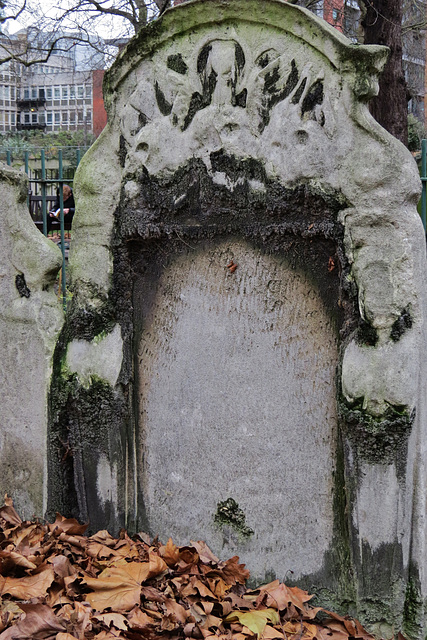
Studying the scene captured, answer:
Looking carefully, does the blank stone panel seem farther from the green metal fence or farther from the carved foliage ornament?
the green metal fence

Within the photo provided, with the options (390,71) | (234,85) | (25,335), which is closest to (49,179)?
(390,71)

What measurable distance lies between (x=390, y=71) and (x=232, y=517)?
20.0 ft

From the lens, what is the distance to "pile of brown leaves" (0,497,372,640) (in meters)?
1.91

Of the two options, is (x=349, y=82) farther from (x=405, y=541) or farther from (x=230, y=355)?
Result: (x=405, y=541)

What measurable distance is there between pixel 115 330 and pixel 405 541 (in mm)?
1249

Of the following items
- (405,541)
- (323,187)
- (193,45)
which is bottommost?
(405,541)

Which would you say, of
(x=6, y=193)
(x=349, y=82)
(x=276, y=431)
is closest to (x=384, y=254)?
(x=349, y=82)

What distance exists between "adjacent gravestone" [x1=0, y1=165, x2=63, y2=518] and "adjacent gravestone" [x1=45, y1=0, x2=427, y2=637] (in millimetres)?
97

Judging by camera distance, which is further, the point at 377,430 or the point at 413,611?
the point at 413,611

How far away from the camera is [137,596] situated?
2.05m

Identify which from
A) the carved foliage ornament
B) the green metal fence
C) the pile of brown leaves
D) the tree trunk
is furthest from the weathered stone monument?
the tree trunk

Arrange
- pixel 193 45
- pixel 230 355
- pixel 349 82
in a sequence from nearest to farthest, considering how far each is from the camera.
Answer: pixel 349 82 → pixel 193 45 → pixel 230 355

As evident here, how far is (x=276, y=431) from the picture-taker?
7.54 feet

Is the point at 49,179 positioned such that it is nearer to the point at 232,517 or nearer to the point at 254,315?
the point at 254,315
